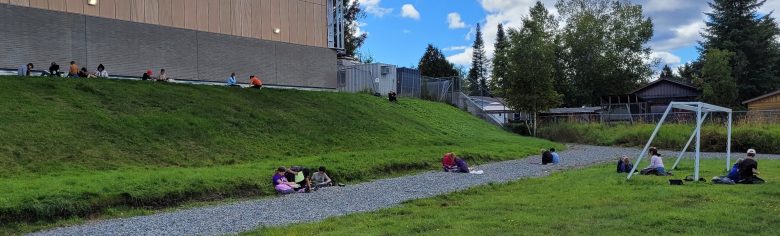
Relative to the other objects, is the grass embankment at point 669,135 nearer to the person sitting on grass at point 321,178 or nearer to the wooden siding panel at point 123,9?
the person sitting on grass at point 321,178

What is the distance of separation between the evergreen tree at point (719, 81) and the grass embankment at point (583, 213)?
128 ft

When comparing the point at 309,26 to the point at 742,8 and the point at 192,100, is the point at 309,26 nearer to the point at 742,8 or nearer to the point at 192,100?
the point at 192,100

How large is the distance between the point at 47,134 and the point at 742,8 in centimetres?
5875

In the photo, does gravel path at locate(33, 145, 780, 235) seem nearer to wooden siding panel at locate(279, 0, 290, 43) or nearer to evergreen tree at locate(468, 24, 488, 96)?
wooden siding panel at locate(279, 0, 290, 43)

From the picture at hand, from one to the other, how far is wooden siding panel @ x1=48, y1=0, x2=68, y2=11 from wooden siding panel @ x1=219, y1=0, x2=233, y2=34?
913 cm

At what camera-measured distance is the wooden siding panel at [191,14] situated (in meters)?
35.2

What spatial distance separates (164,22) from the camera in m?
34.2

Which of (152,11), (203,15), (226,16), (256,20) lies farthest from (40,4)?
(256,20)

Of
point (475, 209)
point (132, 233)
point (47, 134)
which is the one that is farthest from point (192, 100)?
point (475, 209)

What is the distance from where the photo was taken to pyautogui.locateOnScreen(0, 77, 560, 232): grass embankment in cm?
1398

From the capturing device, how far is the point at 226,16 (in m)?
37.4

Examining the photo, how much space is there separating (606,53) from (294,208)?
59835mm

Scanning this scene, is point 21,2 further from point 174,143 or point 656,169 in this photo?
point 656,169

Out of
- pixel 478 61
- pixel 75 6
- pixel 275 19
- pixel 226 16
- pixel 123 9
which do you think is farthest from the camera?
pixel 478 61
